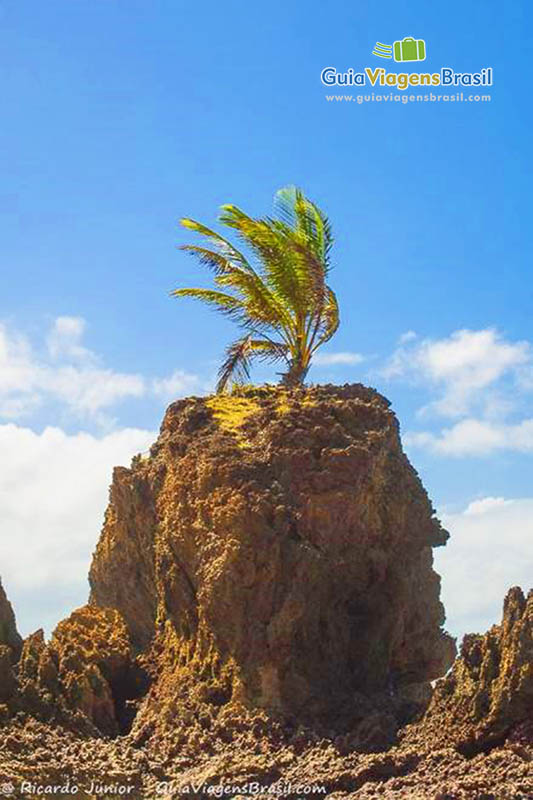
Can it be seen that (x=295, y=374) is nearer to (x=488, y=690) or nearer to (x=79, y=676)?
(x=79, y=676)

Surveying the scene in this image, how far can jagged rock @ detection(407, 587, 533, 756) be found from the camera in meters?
15.8

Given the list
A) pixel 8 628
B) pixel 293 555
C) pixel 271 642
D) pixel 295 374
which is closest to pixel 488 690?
pixel 271 642

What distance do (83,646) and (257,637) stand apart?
3700 millimetres

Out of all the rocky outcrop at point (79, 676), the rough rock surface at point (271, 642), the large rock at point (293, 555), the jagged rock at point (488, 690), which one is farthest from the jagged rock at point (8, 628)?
the jagged rock at point (488, 690)

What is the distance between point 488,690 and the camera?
1620 cm

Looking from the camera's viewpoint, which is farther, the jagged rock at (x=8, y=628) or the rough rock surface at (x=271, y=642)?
the jagged rock at (x=8, y=628)

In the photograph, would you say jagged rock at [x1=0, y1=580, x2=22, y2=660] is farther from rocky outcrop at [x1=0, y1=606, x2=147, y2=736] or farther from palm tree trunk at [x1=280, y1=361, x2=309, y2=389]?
palm tree trunk at [x1=280, y1=361, x2=309, y2=389]

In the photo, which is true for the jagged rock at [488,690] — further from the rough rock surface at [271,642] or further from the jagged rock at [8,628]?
the jagged rock at [8,628]

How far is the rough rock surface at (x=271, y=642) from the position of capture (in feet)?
53.2

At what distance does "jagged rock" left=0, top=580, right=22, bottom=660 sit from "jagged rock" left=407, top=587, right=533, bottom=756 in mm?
6916

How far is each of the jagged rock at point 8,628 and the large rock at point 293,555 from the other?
2.66m

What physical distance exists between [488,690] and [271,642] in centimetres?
391

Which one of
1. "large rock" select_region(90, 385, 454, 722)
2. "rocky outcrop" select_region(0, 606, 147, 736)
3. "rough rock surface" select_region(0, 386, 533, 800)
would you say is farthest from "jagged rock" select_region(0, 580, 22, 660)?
"large rock" select_region(90, 385, 454, 722)

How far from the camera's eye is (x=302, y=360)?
2403 centimetres
